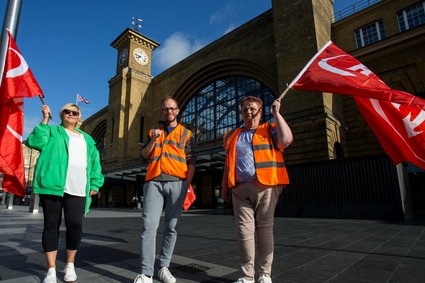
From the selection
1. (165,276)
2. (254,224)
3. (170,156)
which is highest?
(170,156)

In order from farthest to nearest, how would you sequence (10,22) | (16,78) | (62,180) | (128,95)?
(128,95)
(10,22)
(16,78)
(62,180)

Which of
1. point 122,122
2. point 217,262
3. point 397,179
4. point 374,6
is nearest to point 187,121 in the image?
point 122,122

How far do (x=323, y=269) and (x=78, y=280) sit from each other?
2.49m

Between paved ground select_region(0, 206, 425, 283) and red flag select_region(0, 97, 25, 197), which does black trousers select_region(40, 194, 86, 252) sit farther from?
red flag select_region(0, 97, 25, 197)

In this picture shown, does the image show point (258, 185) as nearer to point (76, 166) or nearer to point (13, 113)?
point (76, 166)

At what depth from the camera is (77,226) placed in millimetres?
2535

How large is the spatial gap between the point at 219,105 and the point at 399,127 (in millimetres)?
21700

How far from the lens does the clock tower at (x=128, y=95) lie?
2906 centimetres

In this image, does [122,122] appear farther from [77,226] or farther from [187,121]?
[77,226]

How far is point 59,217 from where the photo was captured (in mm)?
2449

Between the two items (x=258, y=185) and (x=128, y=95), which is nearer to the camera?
(x=258, y=185)

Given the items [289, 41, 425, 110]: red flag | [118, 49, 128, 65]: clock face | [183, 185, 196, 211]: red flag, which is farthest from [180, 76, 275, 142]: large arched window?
[183, 185, 196, 211]: red flag

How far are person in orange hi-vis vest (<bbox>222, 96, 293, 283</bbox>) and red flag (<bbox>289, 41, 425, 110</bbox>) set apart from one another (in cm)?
93

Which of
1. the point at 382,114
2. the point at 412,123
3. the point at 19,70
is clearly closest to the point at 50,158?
the point at 19,70
